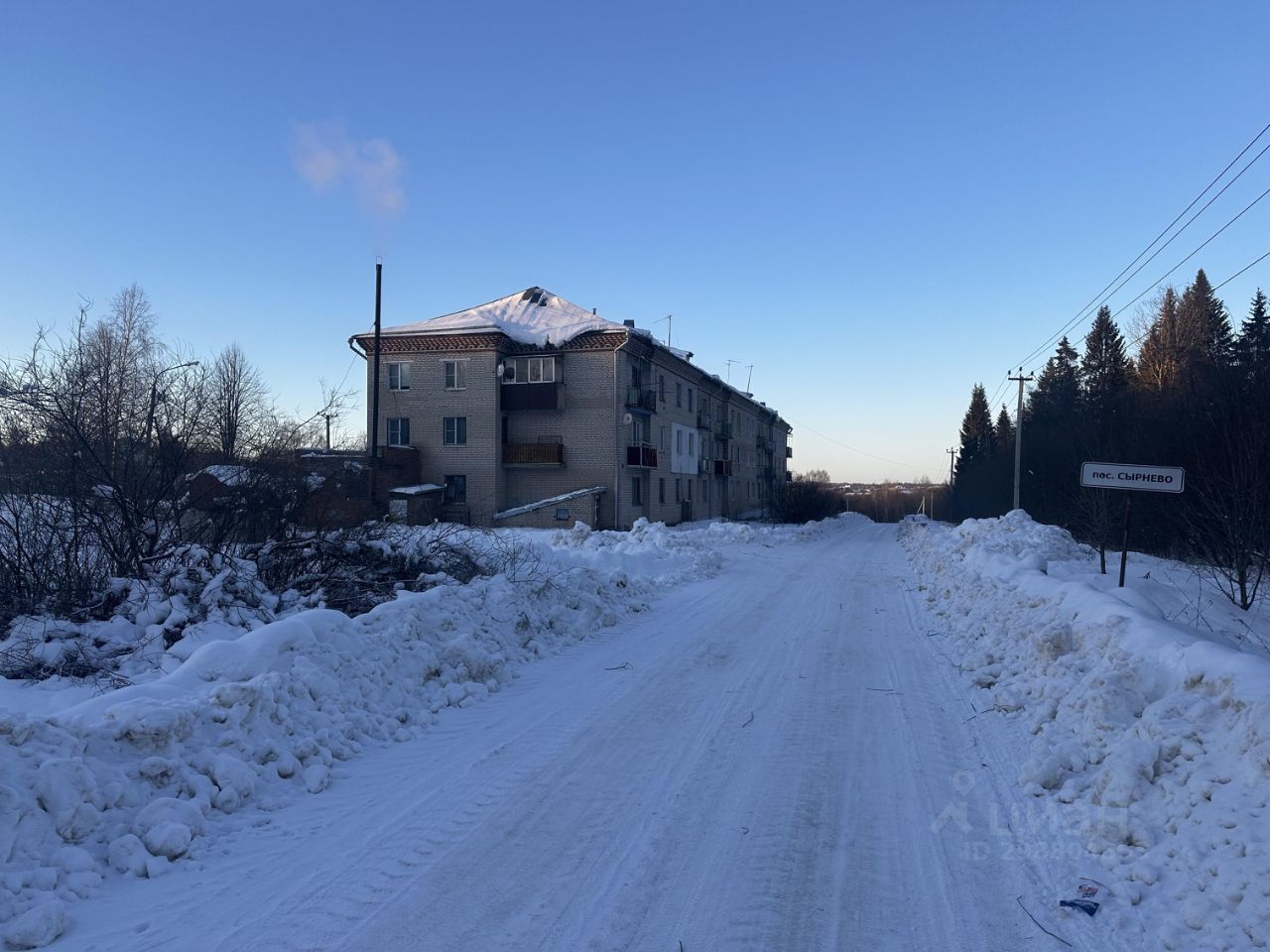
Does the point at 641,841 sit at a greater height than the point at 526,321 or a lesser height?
lesser

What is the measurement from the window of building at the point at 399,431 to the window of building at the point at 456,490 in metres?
3.13

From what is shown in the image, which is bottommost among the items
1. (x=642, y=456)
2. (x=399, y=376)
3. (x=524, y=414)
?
(x=642, y=456)

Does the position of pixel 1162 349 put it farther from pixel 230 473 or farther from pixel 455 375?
pixel 230 473

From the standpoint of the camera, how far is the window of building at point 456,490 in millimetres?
38344

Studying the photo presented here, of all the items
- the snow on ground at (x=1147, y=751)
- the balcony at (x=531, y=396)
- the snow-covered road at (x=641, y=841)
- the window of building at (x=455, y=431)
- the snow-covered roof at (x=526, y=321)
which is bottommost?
the snow-covered road at (x=641, y=841)

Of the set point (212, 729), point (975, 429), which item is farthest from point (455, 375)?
point (975, 429)

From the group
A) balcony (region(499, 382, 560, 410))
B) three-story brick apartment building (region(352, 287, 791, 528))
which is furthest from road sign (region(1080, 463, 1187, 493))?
balcony (region(499, 382, 560, 410))

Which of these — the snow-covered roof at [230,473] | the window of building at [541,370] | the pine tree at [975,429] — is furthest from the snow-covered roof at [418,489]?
the pine tree at [975,429]

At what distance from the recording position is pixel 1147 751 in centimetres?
479

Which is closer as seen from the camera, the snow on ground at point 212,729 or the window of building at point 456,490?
the snow on ground at point 212,729

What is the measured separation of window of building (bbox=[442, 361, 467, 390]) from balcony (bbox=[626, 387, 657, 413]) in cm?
818

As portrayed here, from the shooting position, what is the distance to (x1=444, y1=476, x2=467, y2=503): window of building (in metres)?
38.3

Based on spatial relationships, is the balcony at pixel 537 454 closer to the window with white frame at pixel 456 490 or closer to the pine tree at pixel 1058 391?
the window with white frame at pixel 456 490

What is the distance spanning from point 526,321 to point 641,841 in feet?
125
